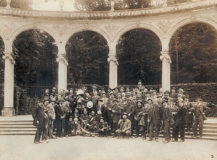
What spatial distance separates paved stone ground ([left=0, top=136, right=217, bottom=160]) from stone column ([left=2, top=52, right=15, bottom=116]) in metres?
4.65

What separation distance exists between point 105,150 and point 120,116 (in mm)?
2495

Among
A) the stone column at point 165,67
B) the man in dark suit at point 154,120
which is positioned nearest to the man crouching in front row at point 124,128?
the man in dark suit at point 154,120

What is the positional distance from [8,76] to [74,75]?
741cm

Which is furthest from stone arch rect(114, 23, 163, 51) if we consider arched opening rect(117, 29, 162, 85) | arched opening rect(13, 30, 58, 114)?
arched opening rect(13, 30, 58, 114)

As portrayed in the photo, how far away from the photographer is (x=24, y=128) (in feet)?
44.3

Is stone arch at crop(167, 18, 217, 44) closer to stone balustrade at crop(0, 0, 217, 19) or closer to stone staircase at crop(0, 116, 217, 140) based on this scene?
stone balustrade at crop(0, 0, 217, 19)

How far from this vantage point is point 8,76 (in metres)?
16.7

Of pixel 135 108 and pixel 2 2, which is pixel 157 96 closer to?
pixel 135 108

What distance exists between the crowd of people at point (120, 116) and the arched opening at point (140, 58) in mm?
8457

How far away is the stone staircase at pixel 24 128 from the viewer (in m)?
12.1

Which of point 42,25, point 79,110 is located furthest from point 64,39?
point 79,110

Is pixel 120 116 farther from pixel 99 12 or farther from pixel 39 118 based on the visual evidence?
pixel 99 12

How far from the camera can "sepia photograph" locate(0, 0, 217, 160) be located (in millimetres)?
11328

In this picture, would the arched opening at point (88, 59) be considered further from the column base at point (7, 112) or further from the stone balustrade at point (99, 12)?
the column base at point (7, 112)
